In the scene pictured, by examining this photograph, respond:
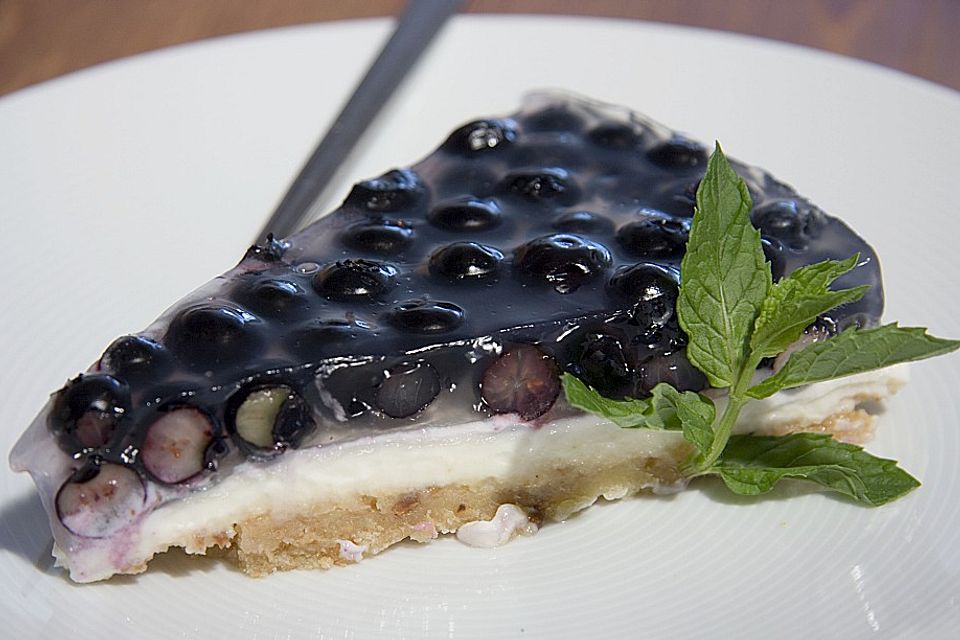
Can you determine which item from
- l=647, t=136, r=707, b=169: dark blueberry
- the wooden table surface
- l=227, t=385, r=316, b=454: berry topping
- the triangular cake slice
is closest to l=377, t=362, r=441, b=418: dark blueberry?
the triangular cake slice

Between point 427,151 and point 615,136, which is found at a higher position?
point 615,136

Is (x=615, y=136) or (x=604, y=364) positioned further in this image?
(x=615, y=136)

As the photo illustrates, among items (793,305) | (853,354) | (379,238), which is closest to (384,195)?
(379,238)

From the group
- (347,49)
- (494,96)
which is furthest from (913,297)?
(347,49)

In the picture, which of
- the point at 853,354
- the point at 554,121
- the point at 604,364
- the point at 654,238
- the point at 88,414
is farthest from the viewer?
the point at 554,121

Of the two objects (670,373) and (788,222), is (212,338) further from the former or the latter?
(788,222)

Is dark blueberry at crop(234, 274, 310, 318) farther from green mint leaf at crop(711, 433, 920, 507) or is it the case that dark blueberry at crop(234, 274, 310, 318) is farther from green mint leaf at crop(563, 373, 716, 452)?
green mint leaf at crop(711, 433, 920, 507)

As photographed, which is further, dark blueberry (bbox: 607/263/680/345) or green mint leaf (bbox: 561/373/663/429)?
dark blueberry (bbox: 607/263/680/345)
